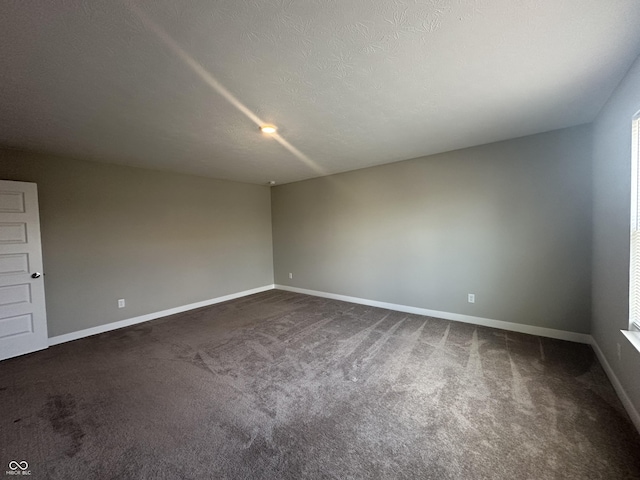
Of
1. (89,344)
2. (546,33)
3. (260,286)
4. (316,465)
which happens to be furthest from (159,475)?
(260,286)

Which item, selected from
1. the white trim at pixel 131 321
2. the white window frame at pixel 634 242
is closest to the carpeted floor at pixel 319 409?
the white trim at pixel 131 321

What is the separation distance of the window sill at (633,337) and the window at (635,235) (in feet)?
0.12

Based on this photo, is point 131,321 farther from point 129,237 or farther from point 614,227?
point 614,227

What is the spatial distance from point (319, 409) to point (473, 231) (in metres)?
3.07

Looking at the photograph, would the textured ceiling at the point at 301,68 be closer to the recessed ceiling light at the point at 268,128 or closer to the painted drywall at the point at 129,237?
the recessed ceiling light at the point at 268,128

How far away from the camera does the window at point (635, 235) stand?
1.84 m

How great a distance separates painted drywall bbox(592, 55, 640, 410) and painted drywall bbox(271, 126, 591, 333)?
0.76 ft

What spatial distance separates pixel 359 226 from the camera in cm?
486

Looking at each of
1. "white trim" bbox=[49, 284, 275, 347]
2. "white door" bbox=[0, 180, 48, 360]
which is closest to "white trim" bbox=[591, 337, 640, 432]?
"white trim" bbox=[49, 284, 275, 347]

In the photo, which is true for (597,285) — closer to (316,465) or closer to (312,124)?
(316,465)

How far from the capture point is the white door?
3.01m

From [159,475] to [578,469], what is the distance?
7.96 feet

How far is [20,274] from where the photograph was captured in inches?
122

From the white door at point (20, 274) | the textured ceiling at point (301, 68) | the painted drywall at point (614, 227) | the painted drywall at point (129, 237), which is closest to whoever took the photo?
the textured ceiling at point (301, 68)
